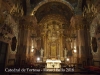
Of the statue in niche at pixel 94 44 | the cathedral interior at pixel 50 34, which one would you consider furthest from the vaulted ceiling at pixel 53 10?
the statue in niche at pixel 94 44

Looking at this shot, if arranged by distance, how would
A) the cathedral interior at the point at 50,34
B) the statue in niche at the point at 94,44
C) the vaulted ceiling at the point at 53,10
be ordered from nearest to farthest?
the cathedral interior at the point at 50,34 < the statue in niche at the point at 94,44 < the vaulted ceiling at the point at 53,10

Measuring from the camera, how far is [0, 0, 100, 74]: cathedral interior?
11227 millimetres

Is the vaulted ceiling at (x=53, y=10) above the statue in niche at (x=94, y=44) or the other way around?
above

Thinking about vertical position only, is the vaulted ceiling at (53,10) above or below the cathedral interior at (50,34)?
above

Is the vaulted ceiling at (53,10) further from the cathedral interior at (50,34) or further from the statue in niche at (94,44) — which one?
the statue in niche at (94,44)

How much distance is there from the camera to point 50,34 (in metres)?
22.5

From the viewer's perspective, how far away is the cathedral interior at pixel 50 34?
1123 cm

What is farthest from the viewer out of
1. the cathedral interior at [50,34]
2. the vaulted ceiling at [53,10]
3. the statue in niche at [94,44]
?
the vaulted ceiling at [53,10]

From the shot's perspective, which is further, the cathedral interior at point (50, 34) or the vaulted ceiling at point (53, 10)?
the vaulted ceiling at point (53, 10)

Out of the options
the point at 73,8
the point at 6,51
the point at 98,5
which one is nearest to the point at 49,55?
the point at 73,8

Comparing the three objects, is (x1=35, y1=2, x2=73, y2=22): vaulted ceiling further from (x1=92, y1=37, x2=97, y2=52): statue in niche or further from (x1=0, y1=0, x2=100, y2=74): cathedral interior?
(x1=92, y1=37, x2=97, y2=52): statue in niche

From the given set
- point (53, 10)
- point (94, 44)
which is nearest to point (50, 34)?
point (53, 10)

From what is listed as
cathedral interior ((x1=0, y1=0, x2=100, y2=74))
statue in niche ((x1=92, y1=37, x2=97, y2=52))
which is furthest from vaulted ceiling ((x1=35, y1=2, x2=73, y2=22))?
statue in niche ((x1=92, y1=37, x2=97, y2=52))

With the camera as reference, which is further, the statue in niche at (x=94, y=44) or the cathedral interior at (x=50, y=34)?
the statue in niche at (x=94, y=44)
